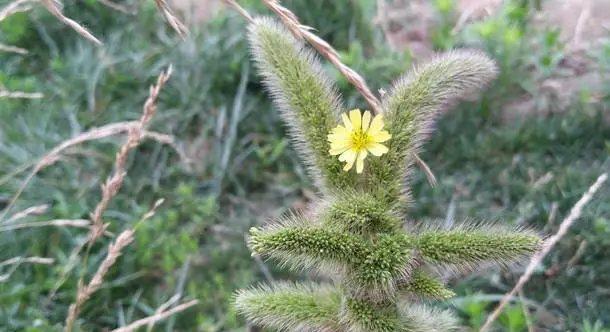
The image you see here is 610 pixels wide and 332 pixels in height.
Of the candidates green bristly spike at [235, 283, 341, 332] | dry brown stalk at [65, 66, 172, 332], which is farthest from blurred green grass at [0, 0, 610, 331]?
green bristly spike at [235, 283, 341, 332]

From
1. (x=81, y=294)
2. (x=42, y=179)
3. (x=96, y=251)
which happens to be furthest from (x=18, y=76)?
(x=81, y=294)

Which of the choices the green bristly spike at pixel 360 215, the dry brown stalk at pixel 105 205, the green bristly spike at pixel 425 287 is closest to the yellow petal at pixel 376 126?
the green bristly spike at pixel 360 215

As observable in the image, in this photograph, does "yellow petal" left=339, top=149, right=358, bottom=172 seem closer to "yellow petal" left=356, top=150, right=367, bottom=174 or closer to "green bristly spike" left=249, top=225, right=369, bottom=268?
"yellow petal" left=356, top=150, right=367, bottom=174

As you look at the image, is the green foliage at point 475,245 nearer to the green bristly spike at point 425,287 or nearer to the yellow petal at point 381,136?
the green bristly spike at point 425,287

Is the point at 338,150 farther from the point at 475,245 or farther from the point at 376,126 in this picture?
the point at 475,245

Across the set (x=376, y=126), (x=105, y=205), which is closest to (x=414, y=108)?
(x=376, y=126)

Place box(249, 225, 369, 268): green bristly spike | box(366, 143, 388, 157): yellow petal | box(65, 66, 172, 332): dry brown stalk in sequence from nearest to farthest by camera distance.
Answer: box(249, 225, 369, 268): green bristly spike → box(366, 143, 388, 157): yellow petal → box(65, 66, 172, 332): dry brown stalk
